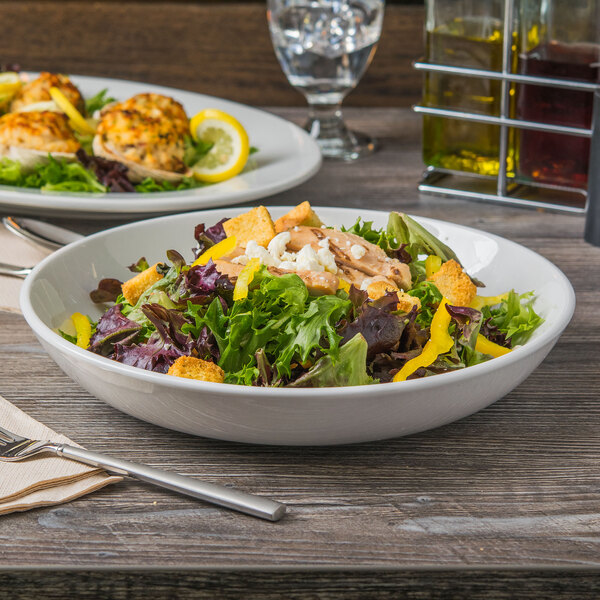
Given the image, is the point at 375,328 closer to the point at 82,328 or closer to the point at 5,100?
the point at 82,328

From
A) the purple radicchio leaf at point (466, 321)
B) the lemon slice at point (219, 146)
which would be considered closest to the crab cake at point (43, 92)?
the lemon slice at point (219, 146)

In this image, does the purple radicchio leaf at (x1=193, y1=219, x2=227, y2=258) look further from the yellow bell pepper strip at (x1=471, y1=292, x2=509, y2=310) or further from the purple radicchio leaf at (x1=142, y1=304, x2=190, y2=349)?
the yellow bell pepper strip at (x1=471, y1=292, x2=509, y2=310)

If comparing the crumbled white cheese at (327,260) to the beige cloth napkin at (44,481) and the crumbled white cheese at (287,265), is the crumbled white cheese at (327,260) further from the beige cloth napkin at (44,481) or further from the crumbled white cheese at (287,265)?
the beige cloth napkin at (44,481)

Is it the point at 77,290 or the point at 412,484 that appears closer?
the point at 412,484

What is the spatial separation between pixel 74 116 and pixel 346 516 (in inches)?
59.7

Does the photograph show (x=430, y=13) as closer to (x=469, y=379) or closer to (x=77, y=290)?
(x=77, y=290)

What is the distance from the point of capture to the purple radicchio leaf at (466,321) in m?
1.04

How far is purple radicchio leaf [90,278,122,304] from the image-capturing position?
1293mm

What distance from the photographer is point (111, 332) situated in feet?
3.67

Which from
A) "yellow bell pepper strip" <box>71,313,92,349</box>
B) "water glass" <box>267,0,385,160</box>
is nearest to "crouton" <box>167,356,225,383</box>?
"yellow bell pepper strip" <box>71,313,92,349</box>

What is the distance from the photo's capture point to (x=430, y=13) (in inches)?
75.5

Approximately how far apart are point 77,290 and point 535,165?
104 cm

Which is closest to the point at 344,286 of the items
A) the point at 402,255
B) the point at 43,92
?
the point at 402,255

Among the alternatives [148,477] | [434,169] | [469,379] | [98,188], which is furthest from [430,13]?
[148,477]
